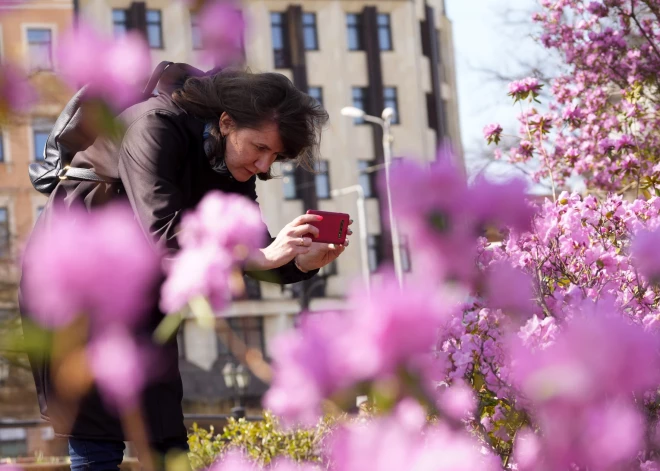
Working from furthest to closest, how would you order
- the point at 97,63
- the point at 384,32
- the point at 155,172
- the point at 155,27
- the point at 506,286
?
the point at 384,32
the point at 155,27
the point at 155,172
the point at 506,286
the point at 97,63

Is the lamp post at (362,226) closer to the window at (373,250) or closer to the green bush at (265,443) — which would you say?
the window at (373,250)

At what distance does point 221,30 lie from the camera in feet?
5.34

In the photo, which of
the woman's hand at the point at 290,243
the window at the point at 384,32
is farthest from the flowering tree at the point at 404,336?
the window at the point at 384,32

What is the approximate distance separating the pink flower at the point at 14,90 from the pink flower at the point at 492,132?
542 cm

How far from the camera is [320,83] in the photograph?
114 feet

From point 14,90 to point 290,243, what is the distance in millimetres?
740

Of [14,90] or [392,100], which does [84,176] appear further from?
[392,100]

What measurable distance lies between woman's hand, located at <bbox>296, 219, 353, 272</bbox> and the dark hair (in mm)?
250

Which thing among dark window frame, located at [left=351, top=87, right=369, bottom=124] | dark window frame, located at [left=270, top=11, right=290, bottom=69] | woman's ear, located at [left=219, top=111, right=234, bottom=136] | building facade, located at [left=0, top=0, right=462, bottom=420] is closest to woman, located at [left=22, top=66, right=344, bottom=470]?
woman's ear, located at [left=219, top=111, right=234, bottom=136]

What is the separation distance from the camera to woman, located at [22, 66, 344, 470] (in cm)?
252

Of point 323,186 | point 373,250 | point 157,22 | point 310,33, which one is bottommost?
point 373,250

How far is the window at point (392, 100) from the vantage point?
35562 millimetres

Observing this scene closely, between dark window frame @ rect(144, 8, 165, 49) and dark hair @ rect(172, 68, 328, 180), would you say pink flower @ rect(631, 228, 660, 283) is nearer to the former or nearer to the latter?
dark hair @ rect(172, 68, 328, 180)

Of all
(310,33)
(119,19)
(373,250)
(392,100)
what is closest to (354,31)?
(310,33)
